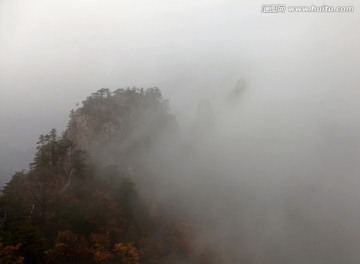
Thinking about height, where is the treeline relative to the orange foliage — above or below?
above

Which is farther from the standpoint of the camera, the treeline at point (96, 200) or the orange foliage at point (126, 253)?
the orange foliage at point (126, 253)

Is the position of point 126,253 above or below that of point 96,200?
below

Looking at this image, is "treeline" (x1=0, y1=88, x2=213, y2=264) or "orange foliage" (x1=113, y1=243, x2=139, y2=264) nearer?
"treeline" (x1=0, y1=88, x2=213, y2=264)

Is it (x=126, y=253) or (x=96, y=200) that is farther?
(x=96, y=200)

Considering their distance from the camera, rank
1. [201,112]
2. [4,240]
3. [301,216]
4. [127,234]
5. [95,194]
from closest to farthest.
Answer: [4,240] → [127,234] → [95,194] → [301,216] → [201,112]

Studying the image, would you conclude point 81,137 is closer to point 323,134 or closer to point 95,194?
point 95,194

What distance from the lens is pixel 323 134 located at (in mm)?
138500

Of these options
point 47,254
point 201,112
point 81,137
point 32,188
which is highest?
point 201,112

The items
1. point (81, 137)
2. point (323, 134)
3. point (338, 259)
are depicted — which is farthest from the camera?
point (323, 134)

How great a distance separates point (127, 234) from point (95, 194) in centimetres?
897

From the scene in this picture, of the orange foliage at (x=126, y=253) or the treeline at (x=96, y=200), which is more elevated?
the treeline at (x=96, y=200)

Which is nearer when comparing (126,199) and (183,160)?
(126,199)

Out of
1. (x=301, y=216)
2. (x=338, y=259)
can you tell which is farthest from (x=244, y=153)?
(x=338, y=259)

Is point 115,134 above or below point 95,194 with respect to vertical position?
above
